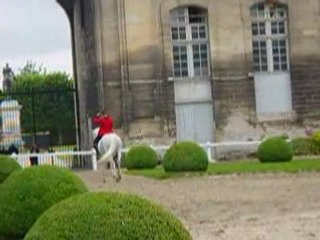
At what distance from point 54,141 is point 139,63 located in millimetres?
22852

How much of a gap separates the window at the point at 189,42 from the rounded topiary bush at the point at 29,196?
22.5 metres

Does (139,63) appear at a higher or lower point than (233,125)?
higher

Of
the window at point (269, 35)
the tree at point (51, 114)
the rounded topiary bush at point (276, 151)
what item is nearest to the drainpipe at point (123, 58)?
the window at point (269, 35)

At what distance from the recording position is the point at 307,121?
1345 inches

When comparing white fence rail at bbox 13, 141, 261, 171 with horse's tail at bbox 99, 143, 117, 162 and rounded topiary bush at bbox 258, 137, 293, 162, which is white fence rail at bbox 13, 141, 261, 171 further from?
horse's tail at bbox 99, 143, 117, 162

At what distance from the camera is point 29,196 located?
11.4 m

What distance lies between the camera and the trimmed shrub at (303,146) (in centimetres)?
3169

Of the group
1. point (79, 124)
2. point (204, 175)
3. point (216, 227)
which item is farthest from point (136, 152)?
point (216, 227)

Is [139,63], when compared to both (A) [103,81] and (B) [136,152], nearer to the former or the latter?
(A) [103,81]

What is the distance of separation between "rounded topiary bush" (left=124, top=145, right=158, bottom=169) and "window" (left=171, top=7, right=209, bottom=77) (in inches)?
234

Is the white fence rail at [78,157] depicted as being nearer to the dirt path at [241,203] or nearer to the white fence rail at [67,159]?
the white fence rail at [67,159]

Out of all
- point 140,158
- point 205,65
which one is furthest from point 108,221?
point 205,65

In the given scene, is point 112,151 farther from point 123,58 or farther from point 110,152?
point 123,58

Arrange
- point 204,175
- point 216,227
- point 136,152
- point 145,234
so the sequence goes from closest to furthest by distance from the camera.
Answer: point 145,234
point 216,227
point 204,175
point 136,152
